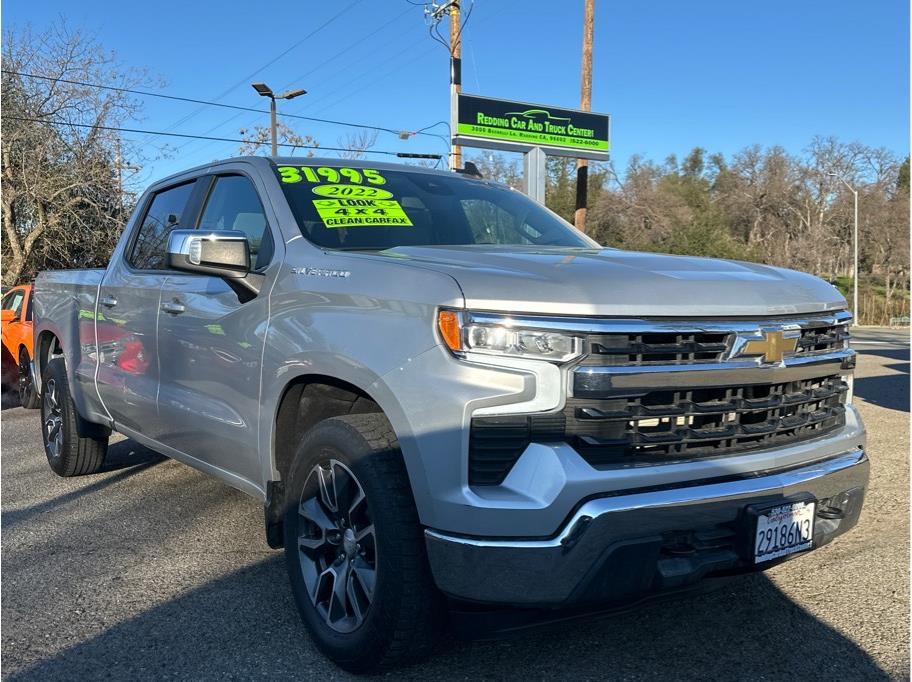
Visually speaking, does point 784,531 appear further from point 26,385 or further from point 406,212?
point 26,385

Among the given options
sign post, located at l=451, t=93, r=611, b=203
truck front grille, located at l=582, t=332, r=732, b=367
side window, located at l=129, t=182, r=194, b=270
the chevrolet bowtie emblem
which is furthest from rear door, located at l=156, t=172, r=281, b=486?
sign post, located at l=451, t=93, r=611, b=203

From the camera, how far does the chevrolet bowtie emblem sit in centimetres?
264

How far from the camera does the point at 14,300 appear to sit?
430 inches

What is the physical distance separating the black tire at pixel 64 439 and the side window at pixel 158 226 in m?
1.37

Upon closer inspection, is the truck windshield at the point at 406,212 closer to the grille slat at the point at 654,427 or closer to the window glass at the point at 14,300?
the grille slat at the point at 654,427

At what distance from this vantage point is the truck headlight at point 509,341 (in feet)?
7.95

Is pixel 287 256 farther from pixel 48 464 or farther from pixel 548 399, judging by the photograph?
pixel 48 464

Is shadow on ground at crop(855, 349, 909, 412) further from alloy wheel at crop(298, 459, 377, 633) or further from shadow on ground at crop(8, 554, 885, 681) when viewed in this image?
alloy wheel at crop(298, 459, 377, 633)

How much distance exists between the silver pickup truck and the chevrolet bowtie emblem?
1 cm

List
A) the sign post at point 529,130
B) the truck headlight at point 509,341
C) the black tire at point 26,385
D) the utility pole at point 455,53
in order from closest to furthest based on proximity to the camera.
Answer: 1. the truck headlight at point 509,341
2. the black tire at point 26,385
3. the sign post at point 529,130
4. the utility pole at point 455,53

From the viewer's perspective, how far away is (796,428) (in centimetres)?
287

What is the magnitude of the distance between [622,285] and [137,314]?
2.99 meters

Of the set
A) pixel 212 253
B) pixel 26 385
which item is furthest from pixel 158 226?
pixel 26 385

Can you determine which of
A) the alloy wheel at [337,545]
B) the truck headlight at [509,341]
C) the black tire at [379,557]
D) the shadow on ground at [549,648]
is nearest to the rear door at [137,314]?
the shadow on ground at [549,648]
